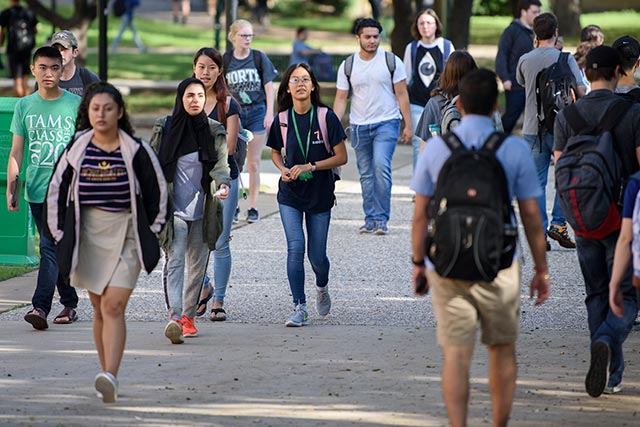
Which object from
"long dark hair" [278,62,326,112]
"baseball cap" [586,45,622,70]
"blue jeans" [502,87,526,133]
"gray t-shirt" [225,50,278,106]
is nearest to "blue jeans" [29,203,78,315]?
"long dark hair" [278,62,326,112]

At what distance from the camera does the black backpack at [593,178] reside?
6.52 meters

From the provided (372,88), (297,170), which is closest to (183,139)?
(297,170)

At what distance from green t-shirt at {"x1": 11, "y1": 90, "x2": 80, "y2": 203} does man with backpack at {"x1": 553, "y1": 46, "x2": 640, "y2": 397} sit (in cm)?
331

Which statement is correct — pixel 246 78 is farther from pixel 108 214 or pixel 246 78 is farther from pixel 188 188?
pixel 108 214

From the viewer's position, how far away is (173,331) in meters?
7.83

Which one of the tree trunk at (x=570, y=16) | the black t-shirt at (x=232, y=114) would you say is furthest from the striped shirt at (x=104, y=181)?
the tree trunk at (x=570, y=16)

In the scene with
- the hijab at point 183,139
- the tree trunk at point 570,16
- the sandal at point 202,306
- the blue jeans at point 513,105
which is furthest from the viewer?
the tree trunk at point 570,16

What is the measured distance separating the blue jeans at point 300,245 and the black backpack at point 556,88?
Answer: 2.74 m

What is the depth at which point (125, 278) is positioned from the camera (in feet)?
21.6

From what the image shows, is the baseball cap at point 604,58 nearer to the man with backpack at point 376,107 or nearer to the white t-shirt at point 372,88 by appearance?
the man with backpack at point 376,107

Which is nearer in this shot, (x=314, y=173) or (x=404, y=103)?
(x=314, y=173)

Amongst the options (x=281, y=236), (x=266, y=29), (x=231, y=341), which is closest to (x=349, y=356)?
(x=231, y=341)

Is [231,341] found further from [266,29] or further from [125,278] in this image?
[266,29]

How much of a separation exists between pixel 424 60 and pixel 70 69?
489 cm
